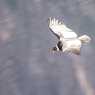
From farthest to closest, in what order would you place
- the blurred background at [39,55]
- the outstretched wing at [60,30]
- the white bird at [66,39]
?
the blurred background at [39,55], the outstretched wing at [60,30], the white bird at [66,39]

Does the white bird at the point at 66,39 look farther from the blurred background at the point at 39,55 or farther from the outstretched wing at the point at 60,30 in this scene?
the blurred background at the point at 39,55

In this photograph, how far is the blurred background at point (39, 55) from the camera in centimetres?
2198

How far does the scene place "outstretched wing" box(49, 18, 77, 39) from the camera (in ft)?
Answer: 63.0

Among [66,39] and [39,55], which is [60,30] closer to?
[66,39]

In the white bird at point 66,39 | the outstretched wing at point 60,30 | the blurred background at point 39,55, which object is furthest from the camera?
the blurred background at point 39,55

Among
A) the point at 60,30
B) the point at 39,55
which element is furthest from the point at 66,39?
the point at 39,55

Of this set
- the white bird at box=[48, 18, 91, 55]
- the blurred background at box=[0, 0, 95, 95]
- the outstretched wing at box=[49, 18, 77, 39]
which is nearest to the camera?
the white bird at box=[48, 18, 91, 55]

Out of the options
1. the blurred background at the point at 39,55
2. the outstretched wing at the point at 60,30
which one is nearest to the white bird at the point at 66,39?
the outstretched wing at the point at 60,30

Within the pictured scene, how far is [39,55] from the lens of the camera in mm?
22234

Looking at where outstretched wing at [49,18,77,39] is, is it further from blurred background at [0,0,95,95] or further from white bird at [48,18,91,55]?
blurred background at [0,0,95,95]

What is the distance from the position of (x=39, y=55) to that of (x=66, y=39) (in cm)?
352

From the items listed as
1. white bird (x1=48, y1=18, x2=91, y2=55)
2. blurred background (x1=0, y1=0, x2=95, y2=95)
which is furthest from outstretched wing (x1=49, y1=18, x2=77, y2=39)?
blurred background (x1=0, y1=0, x2=95, y2=95)

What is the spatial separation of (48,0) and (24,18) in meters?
1.46

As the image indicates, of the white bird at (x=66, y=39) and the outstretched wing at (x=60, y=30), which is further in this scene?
the outstretched wing at (x=60, y=30)
